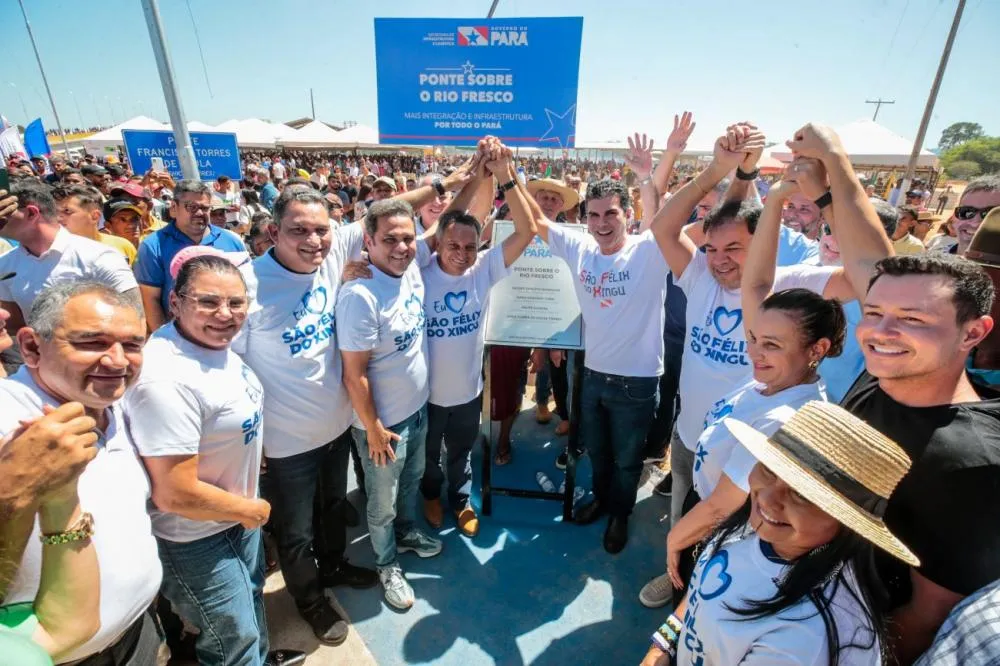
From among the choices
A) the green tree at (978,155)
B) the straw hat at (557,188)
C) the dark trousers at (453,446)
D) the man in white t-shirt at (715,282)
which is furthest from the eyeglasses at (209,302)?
the green tree at (978,155)

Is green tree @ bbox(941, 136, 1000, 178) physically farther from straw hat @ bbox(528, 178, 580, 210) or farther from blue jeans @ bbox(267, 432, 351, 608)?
blue jeans @ bbox(267, 432, 351, 608)

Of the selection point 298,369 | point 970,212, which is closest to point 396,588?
point 298,369

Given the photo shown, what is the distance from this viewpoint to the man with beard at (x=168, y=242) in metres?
3.58

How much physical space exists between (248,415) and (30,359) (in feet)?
2.21

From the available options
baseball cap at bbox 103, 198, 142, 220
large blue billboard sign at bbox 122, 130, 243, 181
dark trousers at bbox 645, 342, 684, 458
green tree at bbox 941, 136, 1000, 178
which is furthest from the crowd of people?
green tree at bbox 941, 136, 1000, 178

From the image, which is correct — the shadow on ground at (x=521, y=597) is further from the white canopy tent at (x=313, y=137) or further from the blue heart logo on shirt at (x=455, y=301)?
the white canopy tent at (x=313, y=137)

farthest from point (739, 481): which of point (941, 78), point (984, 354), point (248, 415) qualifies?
point (941, 78)

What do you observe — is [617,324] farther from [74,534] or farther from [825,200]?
[74,534]

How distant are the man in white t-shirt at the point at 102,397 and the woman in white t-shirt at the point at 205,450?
14 cm

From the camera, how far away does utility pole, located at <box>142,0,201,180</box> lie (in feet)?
12.6

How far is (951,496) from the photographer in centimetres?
116

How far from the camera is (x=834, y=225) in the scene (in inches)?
69.9

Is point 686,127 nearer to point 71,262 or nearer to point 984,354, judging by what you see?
point 984,354

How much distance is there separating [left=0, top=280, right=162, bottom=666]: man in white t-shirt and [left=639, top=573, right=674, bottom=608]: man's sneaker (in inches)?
102
